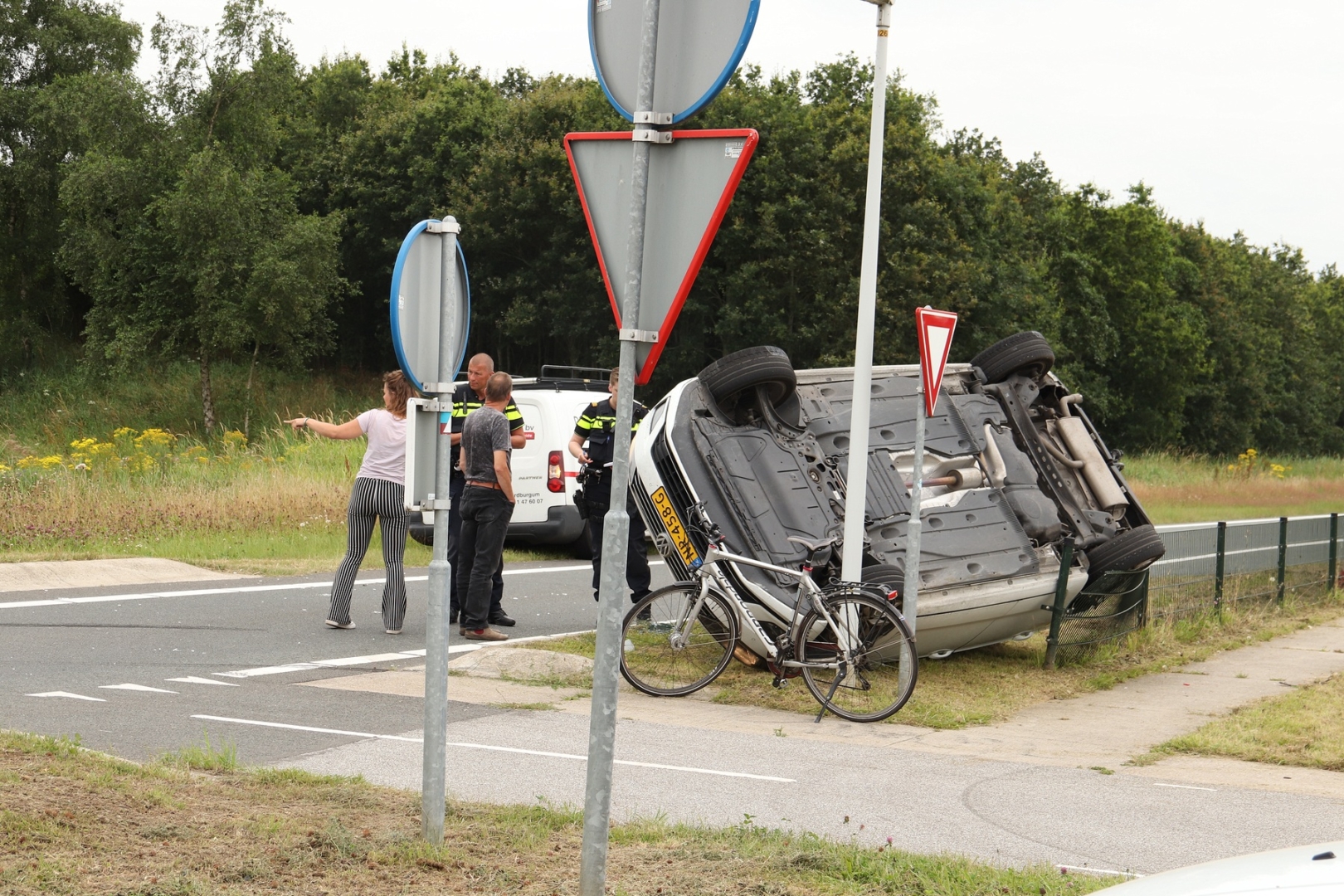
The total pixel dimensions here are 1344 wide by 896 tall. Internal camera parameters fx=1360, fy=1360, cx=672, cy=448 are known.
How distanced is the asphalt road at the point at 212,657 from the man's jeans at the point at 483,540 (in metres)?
0.54

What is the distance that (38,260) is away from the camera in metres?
55.3

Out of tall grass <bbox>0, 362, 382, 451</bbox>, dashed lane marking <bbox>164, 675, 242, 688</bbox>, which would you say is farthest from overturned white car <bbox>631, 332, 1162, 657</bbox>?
tall grass <bbox>0, 362, 382, 451</bbox>

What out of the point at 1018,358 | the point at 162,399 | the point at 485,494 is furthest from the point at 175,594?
the point at 162,399

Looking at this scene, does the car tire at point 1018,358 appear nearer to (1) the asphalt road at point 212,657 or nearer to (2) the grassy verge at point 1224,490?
(1) the asphalt road at point 212,657

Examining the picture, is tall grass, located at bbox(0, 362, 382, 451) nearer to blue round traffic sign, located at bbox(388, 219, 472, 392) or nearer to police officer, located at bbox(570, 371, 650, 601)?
police officer, located at bbox(570, 371, 650, 601)

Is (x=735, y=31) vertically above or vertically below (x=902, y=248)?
below

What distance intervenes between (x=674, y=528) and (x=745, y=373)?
4.21ft

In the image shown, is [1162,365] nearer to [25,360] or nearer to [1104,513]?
[25,360]

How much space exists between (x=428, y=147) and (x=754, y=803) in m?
49.6

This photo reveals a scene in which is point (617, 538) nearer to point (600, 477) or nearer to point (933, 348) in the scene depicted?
point (933, 348)

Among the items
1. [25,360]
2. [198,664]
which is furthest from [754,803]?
[25,360]

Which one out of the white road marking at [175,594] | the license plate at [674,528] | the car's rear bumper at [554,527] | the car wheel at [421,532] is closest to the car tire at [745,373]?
the license plate at [674,528]

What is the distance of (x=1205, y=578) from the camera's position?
14016 mm

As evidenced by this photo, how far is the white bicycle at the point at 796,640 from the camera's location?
8766 millimetres
